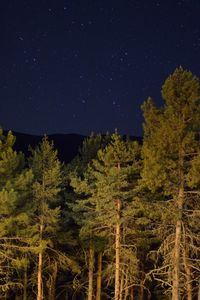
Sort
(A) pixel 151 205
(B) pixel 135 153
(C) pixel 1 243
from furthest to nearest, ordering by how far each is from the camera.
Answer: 1. (C) pixel 1 243
2. (B) pixel 135 153
3. (A) pixel 151 205

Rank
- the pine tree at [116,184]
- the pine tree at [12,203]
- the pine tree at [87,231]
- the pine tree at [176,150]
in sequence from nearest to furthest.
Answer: the pine tree at [176,150] < the pine tree at [12,203] < the pine tree at [116,184] < the pine tree at [87,231]

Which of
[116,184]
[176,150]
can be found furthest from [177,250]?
[116,184]

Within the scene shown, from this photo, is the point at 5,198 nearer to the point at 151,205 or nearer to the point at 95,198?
the point at 95,198

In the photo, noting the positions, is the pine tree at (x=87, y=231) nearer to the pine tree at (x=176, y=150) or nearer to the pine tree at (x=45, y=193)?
the pine tree at (x=45, y=193)

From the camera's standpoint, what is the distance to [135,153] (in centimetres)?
2811

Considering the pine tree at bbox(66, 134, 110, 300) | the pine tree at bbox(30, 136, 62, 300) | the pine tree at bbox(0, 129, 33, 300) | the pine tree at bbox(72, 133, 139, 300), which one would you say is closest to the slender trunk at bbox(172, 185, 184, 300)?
the pine tree at bbox(72, 133, 139, 300)

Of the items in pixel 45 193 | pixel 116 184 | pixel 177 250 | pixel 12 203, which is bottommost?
pixel 177 250

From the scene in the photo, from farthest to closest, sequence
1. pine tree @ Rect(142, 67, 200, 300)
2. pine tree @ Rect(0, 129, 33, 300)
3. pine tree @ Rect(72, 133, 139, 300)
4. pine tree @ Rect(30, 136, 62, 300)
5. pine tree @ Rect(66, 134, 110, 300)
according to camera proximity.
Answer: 1. pine tree @ Rect(66, 134, 110, 300)
2. pine tree @ Rect(30, 136, 62, 300)
3. pine tree @ Rect(72, 133, 139, 300)
4. pine tree @ Rect(0, 129, 33, 300)
5. pine tree @ Rect(142, 67, 200, 300)

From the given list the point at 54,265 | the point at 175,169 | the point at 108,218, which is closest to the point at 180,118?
the point at 175,169

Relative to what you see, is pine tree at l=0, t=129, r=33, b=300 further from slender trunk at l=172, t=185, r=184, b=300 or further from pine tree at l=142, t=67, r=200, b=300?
slender trunk at l=172, t=185, r=184, b=300

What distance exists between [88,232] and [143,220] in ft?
16.2

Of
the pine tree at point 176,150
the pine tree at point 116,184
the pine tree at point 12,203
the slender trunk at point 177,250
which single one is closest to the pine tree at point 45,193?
the pine tree at point 12,203

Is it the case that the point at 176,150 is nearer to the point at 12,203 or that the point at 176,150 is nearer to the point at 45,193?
the point at 12,203

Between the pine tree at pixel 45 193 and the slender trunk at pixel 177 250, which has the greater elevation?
the pine tree at pixel 45 193
